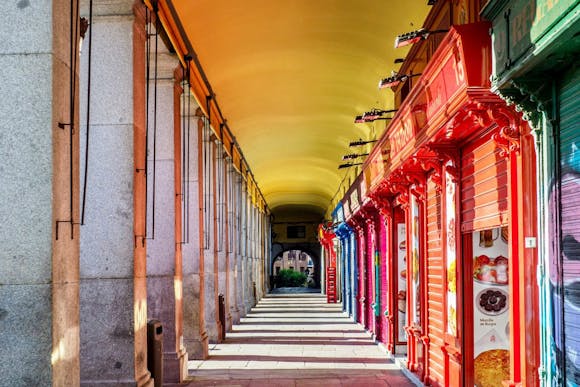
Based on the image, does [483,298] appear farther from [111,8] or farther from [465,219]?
[111,8]

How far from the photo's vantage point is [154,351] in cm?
813

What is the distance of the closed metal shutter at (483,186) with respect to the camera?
6.27 metres

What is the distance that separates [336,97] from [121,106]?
886cm

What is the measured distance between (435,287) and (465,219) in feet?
5.97

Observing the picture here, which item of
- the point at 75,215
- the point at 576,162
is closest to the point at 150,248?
the point at 75,215

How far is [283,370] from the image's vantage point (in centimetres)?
1109

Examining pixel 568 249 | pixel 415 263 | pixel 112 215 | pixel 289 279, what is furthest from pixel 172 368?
pixel 289 279

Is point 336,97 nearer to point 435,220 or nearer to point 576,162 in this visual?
point 435,220

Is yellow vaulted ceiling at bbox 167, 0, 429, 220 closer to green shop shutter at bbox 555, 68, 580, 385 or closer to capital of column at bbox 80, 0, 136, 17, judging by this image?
capital of column at bbox 80, 0, 136, 17

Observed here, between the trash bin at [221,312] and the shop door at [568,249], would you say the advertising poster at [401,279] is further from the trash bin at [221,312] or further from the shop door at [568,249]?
the shop door at [568,249]

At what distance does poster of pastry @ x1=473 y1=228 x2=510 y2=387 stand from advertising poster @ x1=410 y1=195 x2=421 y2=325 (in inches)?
103

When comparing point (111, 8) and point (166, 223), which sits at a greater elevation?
point (111, 8)

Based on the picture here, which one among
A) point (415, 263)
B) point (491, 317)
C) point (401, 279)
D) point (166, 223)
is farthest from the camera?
point (401, 279)

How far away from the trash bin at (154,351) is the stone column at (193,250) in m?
3.56
